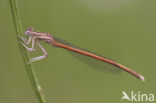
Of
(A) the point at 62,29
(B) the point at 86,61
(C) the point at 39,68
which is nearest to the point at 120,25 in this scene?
(A) the point at 62,29

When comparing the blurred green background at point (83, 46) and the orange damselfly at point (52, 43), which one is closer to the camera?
the orange damselfly at point (52, 43)

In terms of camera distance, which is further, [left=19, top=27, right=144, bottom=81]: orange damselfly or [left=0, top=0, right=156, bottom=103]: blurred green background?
[left=0, top=0, right=156, bottom=103]: blurred green background

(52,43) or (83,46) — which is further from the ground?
(52,43)

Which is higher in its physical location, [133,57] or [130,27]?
[130,27]

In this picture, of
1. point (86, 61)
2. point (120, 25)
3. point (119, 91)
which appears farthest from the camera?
point (120, 25)

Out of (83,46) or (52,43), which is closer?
(52,43)

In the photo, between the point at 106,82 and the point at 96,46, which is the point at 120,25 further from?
the point at 106,82

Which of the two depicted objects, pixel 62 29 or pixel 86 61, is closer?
pixel 86 61

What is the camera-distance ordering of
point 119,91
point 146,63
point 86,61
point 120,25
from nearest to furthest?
point 86,61 → point 119,91 → point 146,63 → point 120,25
